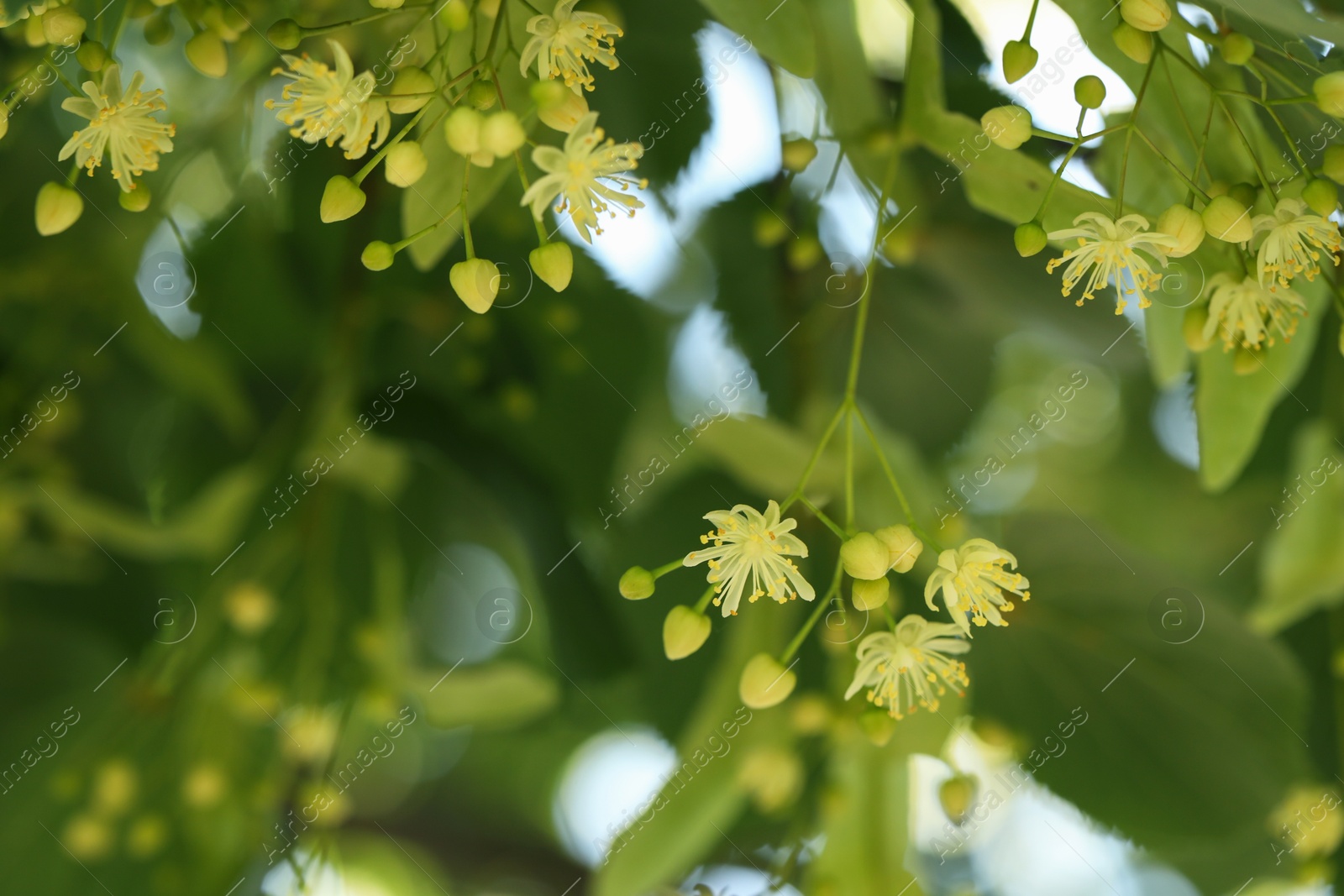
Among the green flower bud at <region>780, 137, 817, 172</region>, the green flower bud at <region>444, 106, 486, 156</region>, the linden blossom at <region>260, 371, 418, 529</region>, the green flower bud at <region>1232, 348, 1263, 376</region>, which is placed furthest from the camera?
the linden blossom at <region>260, 371, 418, 529</region>

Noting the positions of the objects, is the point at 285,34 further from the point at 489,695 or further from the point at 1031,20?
the point at 489,695

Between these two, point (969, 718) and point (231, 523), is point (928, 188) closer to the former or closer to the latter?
point (969, 718)

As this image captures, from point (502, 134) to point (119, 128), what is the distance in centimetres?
26

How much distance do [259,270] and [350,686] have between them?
343 millimetres

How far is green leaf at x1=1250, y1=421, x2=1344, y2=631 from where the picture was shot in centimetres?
65

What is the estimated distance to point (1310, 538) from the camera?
66cm

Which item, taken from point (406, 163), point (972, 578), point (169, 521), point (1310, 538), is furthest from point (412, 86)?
point (1310, 538)

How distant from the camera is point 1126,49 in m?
0.44

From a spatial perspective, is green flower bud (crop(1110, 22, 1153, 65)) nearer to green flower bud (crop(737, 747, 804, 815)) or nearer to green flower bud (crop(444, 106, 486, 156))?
green flower bud (crop(444, 106, 486, 156))

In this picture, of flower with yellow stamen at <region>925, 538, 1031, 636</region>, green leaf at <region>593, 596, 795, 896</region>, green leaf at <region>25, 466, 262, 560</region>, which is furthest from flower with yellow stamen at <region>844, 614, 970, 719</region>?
green leaf at <region>25, 466, 262, 560</region>

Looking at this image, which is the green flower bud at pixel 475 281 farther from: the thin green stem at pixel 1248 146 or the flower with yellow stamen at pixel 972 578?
the thin green stem at pixel 1248 146

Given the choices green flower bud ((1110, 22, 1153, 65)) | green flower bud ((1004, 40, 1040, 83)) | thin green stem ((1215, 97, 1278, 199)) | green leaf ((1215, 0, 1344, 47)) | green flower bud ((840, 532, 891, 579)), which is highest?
green leaf ((1215, 0, 1344, 47))

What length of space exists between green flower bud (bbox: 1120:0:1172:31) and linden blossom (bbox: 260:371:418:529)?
1.79 feet

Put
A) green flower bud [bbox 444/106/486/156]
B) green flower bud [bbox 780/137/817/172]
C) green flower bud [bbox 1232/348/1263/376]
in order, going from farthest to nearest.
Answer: green flower bud [bbox 780/137/817/172] < green flower bud [bbox 1232/348/1263/376] < green flower bud [bbox 444/106/486/156]
